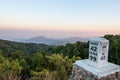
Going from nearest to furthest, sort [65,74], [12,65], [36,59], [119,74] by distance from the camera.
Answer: [119,74] < [65,74] < [12,65] < [36,59]

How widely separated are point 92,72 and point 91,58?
327 mm

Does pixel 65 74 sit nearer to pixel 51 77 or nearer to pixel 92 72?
pixel 51 77

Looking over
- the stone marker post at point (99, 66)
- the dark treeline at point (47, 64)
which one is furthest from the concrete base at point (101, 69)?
the dark treeline at point (47, 64)

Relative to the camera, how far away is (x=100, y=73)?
3164 mm

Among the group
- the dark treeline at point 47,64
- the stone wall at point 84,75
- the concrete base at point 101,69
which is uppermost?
the concrete base at point 101,69

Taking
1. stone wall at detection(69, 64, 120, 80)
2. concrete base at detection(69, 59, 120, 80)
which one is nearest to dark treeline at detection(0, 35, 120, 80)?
stone wall at detection(69, 64, 120, 80)

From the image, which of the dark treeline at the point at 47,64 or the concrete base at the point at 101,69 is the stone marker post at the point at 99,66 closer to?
the concrete base at the point at 101,69

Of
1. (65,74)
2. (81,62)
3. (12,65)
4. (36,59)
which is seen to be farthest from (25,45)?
(81,62)

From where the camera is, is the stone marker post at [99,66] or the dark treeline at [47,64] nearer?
the stone marker post at [99,66]

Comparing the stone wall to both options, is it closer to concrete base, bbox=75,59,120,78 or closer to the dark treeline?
concrete base, bbox=75,59,120,78

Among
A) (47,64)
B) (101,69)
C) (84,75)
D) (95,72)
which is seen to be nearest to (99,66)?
(101,69)

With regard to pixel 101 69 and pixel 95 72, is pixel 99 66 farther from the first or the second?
pixel 95 72

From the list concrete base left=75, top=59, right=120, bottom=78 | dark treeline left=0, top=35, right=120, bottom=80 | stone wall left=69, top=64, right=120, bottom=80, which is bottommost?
dark treeline left=0, top=35, right=120, bottom=80

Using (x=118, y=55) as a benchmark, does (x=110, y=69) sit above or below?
above
